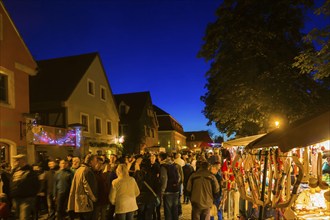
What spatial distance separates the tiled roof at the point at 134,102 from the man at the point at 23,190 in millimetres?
30321

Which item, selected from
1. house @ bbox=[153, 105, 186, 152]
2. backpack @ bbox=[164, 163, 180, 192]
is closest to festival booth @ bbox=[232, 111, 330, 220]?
backpack @ bbox=[164, 163, 180, 192]

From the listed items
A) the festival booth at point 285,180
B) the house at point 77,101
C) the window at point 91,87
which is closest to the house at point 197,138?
the house at point 77,101

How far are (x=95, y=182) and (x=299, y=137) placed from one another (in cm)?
485

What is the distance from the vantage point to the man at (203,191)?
7371 mm

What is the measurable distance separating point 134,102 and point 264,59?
26.0 m

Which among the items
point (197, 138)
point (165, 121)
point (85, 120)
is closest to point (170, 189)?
point (85, 120)

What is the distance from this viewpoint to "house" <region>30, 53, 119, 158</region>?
21.5m

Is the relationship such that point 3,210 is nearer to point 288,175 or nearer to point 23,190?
point 23,190

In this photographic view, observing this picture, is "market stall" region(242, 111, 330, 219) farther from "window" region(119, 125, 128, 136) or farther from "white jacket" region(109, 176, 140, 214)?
"window" region(119, 125, 128, 136)

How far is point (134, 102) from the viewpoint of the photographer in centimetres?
4131

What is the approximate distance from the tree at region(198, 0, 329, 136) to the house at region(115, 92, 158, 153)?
57.1 ft

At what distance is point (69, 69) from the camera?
24.8 meters

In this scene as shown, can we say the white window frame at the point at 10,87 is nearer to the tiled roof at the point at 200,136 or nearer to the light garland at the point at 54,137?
the light garland at the point at 54,137

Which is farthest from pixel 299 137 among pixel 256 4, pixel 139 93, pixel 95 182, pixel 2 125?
pixel 139 93
